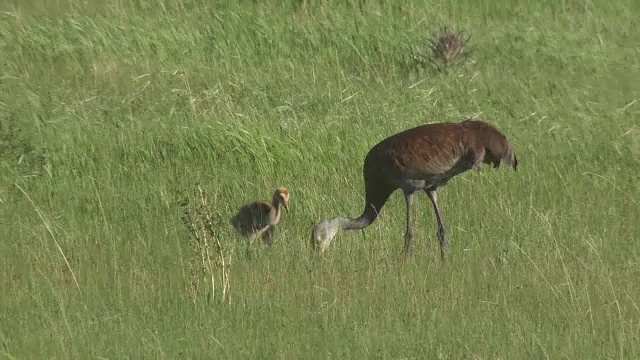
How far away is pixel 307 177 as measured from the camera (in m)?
9.73

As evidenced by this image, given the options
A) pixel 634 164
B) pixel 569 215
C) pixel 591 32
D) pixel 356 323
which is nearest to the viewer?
pixel 356 323

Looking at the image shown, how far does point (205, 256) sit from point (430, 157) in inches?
73.2

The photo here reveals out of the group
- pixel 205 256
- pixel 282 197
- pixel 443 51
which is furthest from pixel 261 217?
pixel 443 51

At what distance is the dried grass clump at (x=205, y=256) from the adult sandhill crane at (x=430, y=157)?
113cm

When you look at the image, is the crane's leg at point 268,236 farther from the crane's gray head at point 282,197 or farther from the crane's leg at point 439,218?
the crane's leg at point 439,218

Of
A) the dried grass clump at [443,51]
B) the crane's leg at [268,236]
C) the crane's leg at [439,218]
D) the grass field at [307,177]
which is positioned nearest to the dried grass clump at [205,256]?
the grass field at [307,177]

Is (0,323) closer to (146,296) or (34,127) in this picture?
(146,296)

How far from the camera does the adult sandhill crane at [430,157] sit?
824 centimetres

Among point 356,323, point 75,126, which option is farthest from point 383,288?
point 75,126

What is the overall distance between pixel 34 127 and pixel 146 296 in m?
4.39

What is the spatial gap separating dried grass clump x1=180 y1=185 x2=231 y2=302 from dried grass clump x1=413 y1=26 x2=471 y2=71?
238 inches

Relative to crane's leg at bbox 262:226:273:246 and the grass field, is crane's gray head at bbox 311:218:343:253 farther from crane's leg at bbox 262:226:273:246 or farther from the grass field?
crane's leg at bbox 262:226:273:246

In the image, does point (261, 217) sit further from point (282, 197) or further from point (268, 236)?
point (282, 197)

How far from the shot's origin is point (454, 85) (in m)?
12.4
